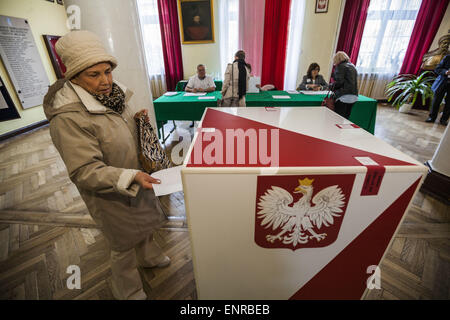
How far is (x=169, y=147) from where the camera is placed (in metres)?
3.34

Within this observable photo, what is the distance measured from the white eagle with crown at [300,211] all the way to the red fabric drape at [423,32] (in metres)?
6.50

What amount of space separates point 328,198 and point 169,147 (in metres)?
2.90

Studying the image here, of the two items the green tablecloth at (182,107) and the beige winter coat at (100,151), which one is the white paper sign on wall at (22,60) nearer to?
the green tablecloth at (182,107)

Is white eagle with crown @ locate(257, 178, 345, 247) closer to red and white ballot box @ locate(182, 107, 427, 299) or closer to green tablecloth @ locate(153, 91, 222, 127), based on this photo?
red and white ballot box @ locate(182, 107, 427, 299)

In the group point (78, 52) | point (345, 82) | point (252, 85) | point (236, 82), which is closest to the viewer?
point (78, 52)

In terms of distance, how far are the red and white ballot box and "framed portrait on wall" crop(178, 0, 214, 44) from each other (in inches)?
191

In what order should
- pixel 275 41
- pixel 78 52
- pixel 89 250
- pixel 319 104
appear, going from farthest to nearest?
pixel 275 41, pixel 319 104, pixel 89 250, pixel 78 52

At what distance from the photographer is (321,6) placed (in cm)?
441

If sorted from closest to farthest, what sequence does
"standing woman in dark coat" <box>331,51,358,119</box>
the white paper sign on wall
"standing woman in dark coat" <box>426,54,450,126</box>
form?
"standing woman in dark coat" <box>331,51,358,119</box>
the white paper sign on wall
"standing woman in dark coat" <box>426,54,450,126</box>

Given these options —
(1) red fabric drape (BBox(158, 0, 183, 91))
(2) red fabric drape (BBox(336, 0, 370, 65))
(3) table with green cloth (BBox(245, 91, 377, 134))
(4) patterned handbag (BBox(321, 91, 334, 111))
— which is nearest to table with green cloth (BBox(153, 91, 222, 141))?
(3) table with green cloth (BBox(245, 91, 377, 134))

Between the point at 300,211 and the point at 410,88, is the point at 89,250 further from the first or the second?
the point at 410,88

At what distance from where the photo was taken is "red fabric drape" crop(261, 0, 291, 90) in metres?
4.53

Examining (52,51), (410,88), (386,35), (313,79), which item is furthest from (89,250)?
(386,35)

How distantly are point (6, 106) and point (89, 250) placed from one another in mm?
3760
